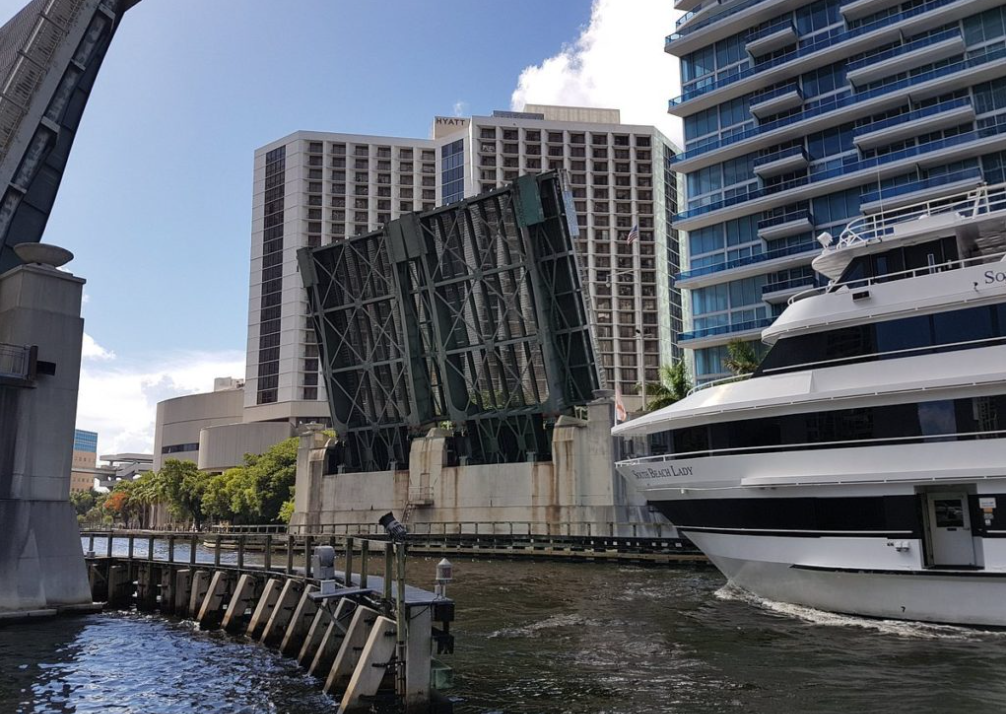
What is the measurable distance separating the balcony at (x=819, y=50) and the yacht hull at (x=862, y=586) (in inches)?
1709

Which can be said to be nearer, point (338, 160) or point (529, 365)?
point (529, 365)

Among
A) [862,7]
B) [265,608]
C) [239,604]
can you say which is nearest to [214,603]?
[239,604]

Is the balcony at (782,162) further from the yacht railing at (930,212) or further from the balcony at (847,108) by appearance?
the yacht railing at (930,212)

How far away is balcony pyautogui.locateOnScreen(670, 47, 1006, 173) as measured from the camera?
49125 mm

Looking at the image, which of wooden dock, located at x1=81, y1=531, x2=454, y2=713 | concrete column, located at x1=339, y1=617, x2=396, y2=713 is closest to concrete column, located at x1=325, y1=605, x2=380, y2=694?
wooden dock, located at x1=81, y1=531, x2=454, y2=713

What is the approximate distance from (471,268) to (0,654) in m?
37.7

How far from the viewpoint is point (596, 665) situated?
15.6 m

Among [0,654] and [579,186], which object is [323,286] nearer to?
[0,654]

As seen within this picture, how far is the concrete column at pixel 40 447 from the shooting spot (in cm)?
1988

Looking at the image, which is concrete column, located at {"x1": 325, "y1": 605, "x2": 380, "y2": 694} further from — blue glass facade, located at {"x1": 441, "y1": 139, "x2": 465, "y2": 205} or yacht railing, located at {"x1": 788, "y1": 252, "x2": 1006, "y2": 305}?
blue glass facade, located at {"x1": 441, "y1": 139, "x2": 465, "y2": 205}

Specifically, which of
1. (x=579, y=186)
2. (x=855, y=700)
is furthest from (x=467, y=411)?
(x=579, y=186)

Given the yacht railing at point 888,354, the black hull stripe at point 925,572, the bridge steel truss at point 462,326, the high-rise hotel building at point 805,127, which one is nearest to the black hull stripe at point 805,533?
the black hull stripe at point 925,572

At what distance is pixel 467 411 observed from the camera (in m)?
55.9

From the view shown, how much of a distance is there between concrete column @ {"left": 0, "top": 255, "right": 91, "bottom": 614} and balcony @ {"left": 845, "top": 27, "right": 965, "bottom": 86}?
5020 cm
